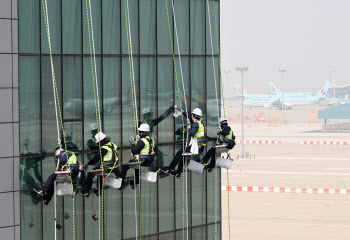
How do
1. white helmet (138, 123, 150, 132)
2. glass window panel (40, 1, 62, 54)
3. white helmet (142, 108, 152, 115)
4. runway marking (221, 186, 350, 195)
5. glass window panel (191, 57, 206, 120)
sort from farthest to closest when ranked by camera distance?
runway marking (221, 186, 350, 195) < glass window panel (191, 57, 206, 120) < white helmet (142, 108, 152, 115) < white helmet (138, 123, 150, 132) < glass window panel (40, 1, 62, 54)

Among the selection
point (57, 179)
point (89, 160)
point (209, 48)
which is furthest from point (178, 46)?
point (57, 179)

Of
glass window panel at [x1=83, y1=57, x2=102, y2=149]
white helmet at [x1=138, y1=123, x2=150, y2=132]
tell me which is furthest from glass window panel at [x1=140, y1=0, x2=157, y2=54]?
white helmet at [x1=138, y1=123, x2=150, y2=132]

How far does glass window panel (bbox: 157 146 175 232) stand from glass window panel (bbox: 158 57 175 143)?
55 cm

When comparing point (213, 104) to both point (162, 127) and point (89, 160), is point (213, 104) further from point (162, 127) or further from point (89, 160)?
point (89, 160)

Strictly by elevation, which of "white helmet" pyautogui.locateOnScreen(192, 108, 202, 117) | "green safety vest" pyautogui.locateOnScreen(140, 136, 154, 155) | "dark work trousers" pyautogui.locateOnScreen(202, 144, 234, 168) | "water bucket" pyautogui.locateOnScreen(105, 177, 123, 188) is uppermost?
"white helmet" pyautogui.locateOnScreen(192, 108, 202, 117)

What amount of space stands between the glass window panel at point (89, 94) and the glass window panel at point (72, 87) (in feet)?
0.90

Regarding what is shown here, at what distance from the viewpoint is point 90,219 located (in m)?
29.0

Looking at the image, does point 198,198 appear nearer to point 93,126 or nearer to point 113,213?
point 113,213

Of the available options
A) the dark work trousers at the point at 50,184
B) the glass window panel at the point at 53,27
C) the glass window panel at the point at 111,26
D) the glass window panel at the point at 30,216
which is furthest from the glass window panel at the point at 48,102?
the glass window panel at the point at 111,26

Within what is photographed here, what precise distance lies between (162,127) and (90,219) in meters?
5.02

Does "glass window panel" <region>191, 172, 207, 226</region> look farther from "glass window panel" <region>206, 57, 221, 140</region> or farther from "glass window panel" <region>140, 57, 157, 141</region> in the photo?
"glass window panel" <region>140, 57, 157, 141</region>

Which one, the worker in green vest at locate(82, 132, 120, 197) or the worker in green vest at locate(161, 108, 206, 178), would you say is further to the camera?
the worker in green vest at locate(161, 108, 206, 178)

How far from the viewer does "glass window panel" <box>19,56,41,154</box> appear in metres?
26.3

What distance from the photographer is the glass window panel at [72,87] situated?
90.9 feet
